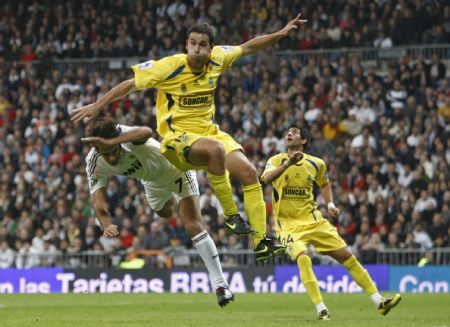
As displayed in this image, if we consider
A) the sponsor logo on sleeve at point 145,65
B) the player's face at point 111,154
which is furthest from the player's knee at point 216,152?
the player's face at point 111,154

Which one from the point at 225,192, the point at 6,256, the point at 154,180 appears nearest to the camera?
the point at 225,192

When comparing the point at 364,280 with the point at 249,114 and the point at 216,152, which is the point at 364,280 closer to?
the point at 216,152

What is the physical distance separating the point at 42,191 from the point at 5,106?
4.08m

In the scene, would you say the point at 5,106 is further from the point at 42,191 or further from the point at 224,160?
the point at 224,160

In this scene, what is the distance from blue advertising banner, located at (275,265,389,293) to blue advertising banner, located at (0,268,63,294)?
199 inches

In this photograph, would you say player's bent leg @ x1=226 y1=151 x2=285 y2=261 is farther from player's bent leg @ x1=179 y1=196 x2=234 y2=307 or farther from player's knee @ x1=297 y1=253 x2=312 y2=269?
player's knee @ x1=297 y1=253 x2=312 y2=269

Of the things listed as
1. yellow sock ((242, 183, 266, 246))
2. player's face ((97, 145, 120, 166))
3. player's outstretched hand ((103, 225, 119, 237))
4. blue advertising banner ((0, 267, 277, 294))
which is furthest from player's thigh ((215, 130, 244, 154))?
blue advertising banner ((0, 267, 277, 294))

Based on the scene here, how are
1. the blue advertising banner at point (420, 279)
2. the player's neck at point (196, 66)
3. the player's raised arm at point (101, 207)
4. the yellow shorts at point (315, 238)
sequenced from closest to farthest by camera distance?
1. the player's neck at point (196, 66)
2. the player's raised arm at point (101, 207)
3. the yellow shorts at point (315, 238)
4. the blue advertising banner at point (420, 279)

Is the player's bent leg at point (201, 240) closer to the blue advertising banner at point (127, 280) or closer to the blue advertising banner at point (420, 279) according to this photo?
the blue advertising banner at point (127, 280)

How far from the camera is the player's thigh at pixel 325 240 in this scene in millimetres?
15797

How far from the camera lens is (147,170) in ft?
48.4

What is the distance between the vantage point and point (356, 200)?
25.7 metres

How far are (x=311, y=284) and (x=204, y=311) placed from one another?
2.52m

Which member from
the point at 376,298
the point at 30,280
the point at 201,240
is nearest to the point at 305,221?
the point at 376,298
